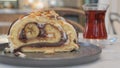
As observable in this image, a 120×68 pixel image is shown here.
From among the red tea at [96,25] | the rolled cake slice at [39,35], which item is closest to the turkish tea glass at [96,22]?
the red tea at [96,25]

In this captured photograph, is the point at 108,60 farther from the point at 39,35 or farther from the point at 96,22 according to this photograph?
the point at 96,22

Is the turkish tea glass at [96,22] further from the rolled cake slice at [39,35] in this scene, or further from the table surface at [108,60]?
the rolled cake slice at [39,35]

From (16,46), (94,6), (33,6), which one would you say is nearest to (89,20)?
(94,6)

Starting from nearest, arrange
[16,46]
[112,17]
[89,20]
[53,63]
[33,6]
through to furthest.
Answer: [53,63] → [16,46] → [89,20] → [112,17] → [33,6]

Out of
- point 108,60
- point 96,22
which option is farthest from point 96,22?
point 108,60

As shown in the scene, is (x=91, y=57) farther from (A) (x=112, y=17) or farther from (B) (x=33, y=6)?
(B) (x=33, y=6)
